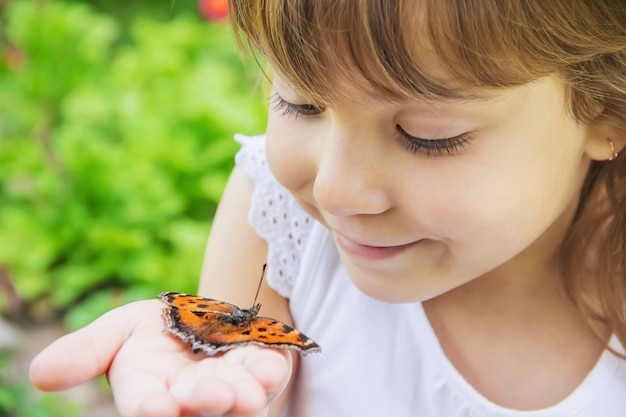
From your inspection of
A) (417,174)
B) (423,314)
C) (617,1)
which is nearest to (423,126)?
(417,174)

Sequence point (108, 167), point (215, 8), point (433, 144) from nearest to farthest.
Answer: point (433, 144) → point (108, 167) → point (215, 8)

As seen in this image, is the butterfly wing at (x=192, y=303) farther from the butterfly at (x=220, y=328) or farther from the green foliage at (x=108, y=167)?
the green foliage at (x=108, y=167)

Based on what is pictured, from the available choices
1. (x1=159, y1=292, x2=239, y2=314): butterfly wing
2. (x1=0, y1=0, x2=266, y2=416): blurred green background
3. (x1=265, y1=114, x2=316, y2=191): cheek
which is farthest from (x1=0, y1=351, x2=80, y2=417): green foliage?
(x1=265, y1=114, x2=316, y2=191): cheek

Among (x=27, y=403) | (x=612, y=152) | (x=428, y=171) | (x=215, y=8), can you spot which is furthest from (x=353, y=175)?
(x=215, y=8)

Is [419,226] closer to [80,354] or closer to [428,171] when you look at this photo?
[428,171]

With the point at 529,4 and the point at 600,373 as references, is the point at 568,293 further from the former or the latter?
the point at 529,4

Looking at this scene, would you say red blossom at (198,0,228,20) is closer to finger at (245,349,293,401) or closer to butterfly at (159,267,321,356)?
butterfly at (159,267,321,356)

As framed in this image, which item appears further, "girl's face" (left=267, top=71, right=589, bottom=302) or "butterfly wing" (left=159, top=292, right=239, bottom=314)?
"butterfly wing" (left=159, top=292, right=239, bottom=314)
